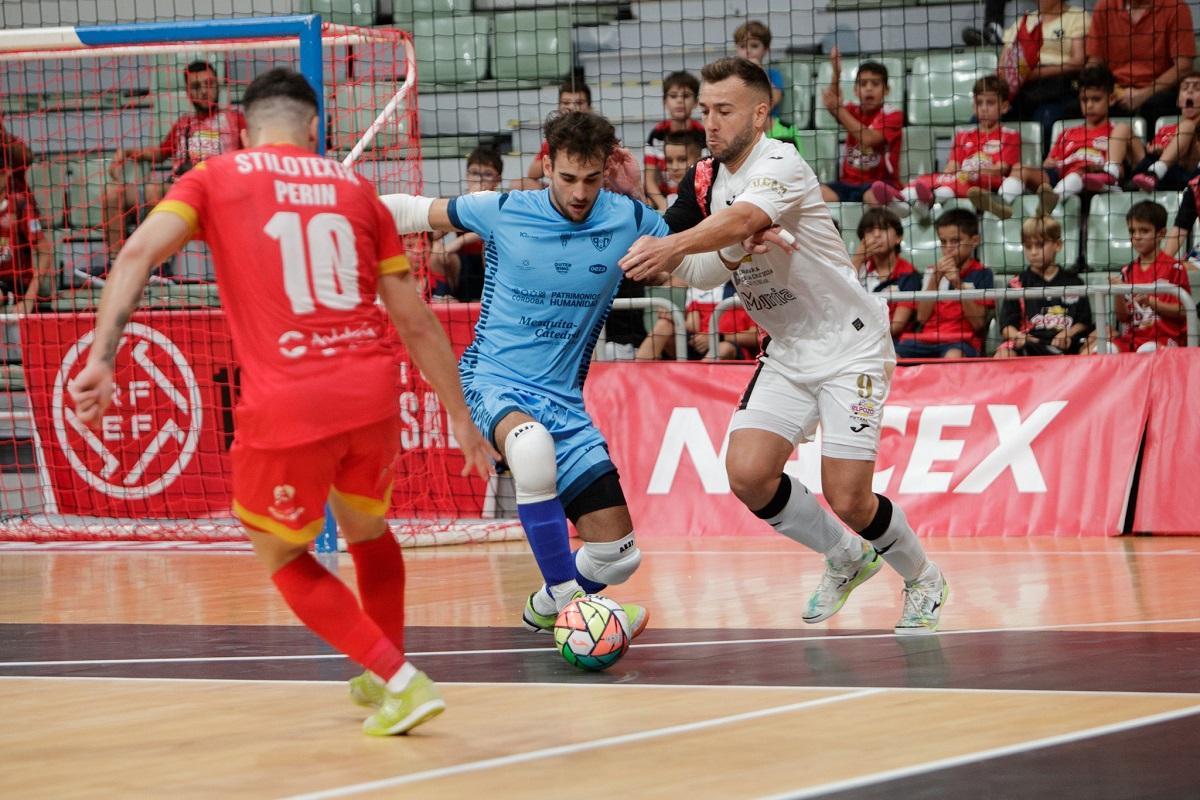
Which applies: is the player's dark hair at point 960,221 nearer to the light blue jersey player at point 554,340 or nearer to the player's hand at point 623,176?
the player's hand at point 623,176

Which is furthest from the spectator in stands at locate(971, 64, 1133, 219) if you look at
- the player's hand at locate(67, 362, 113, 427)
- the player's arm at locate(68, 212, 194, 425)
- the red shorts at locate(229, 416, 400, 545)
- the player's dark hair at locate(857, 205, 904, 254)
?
the player's hand at locate(67, 362, 113, 427)

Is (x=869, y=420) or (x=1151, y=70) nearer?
(x=869, y=420)

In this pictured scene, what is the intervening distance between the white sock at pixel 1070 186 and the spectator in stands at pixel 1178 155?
385mm

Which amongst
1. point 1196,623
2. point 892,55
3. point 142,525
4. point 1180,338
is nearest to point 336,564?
point 142,525

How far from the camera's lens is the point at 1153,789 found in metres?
3.42

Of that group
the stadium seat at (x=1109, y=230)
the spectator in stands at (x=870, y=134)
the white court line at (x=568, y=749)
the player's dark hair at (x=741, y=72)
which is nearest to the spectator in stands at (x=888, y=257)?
the spectator in stands at (x=870, y=134)

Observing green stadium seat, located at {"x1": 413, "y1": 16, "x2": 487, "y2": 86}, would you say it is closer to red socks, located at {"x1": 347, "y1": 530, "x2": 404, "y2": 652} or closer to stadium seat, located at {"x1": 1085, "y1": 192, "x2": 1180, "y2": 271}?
stadium seat, located at {"x1": 1085, "y1": 192, "x2": 1180, "y2": 271}

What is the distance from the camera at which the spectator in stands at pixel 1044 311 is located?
10.2 metres

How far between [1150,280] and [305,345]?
7539mm

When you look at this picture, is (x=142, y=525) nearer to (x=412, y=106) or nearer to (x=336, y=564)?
(x=336, y=564)

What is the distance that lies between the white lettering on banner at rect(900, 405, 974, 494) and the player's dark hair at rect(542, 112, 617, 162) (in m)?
4.60

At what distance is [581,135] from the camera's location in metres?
5.51

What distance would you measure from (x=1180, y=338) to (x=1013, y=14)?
12.7 feet

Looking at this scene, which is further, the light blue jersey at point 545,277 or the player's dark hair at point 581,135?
the light blue jersey at point 545,277
